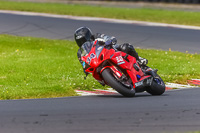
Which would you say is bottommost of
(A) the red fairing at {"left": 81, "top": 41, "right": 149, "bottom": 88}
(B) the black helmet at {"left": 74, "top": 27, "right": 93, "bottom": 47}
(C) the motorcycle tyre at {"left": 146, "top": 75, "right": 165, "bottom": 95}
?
(C) the motorcycle tyre at {"left": 146, "top": 75, "right": 165, "bottom": 95}

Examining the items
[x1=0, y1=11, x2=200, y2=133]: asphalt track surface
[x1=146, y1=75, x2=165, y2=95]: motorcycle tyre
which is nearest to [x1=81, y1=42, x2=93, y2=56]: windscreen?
[x1=0, y1=11, x2=200, y2=133]: asphalt track surface

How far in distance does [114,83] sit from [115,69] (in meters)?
0.32

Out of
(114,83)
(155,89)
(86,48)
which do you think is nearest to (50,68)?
(86,48)

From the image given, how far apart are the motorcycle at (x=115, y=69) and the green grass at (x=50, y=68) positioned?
1.70 metres

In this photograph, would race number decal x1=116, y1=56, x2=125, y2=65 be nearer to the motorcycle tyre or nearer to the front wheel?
the front wheel

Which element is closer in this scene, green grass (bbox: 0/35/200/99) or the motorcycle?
the motorcycle

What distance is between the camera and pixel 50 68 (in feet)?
44.3

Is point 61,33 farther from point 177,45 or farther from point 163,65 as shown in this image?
point 163,65

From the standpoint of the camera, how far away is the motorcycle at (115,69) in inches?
346

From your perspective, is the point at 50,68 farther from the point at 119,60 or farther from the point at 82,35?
the point at 119,60

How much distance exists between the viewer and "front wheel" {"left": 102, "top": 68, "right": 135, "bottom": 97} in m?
8.70

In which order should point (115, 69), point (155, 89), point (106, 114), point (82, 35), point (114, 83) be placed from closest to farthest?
1. point (106, 114)
2. point (114, 83)
3. point (115, 69)
4. point (82, 35)
5. point (155, 89)

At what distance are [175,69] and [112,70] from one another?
4.78 meters

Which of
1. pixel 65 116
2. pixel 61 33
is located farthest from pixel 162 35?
pixel 65 116
